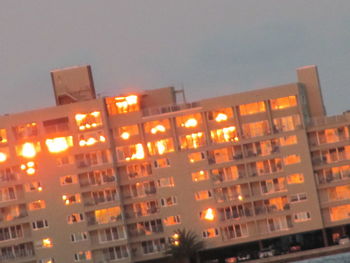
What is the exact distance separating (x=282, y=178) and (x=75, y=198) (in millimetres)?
A: 16573

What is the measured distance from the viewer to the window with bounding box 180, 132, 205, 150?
135125 millimetres

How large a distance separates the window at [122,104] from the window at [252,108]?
8.89 metres

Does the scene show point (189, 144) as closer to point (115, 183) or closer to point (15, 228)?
point (115, 183)

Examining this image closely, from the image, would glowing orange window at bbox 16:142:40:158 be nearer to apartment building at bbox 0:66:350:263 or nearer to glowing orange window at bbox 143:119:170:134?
apartment building at bbox 0:66:350:263

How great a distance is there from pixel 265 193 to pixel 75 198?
49.7 feet

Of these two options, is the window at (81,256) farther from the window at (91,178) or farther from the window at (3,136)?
the window at (3,136)

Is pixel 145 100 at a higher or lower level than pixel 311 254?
higher

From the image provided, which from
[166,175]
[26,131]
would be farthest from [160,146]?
[26,131]

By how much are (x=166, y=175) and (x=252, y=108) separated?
28.5 feet

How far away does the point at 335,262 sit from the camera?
12425 cm

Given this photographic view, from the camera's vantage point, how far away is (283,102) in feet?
440

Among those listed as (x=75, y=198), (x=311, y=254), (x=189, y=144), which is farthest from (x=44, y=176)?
(x=311, y=254)

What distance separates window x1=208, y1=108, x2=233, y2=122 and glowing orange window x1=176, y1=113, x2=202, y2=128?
0.96m

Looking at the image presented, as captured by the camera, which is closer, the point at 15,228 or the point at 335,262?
the point at 335,262
